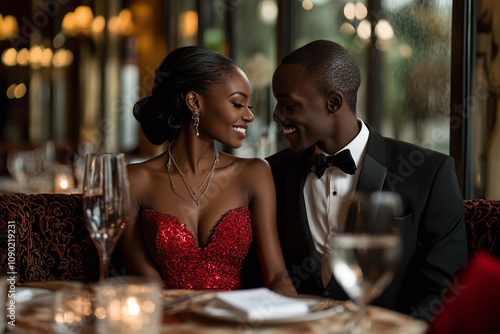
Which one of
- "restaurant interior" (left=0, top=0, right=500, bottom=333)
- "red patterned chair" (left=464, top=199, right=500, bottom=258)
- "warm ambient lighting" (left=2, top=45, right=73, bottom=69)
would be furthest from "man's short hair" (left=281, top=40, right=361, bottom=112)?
"warm ambient lighting" (left=2, top=45, right=73, bottom=69)

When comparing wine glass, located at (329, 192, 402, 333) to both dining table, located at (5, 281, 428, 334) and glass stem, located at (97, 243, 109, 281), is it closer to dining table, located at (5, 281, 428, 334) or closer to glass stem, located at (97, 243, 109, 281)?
dining table, located at (5, 281, 428, 334)

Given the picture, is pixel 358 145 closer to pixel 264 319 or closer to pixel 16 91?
pixel 264 319

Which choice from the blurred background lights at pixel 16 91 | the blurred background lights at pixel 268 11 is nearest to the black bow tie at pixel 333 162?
the blurred background lights at pixel 268 11

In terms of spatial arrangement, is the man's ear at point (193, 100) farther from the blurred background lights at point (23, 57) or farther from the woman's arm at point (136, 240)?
the blurred background lights at point (23, 57)

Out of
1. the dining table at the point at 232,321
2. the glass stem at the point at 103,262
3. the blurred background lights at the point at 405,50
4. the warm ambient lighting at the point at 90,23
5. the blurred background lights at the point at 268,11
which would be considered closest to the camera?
the dining table at the point at 232,321

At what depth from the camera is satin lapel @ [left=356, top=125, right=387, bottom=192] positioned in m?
2.19

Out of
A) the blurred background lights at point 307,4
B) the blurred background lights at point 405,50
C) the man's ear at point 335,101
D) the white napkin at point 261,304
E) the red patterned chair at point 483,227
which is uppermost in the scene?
the blurred background lights at point 307,4

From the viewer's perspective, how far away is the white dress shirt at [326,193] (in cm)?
227

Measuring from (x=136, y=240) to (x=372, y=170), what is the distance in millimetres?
952

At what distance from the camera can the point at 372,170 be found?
7.23 ft

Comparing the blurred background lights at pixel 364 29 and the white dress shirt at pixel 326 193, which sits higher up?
the blurred background lights at pixel 364 29

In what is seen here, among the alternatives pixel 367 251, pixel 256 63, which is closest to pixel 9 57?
pixel 256 63

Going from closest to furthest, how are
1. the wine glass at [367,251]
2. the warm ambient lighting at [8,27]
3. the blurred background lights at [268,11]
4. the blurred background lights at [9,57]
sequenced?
the wine glass at [367,251]
the blurred background lights at [268,11]
the warm ambient lighting at [8,27]
the blurred background lights at [9,57]

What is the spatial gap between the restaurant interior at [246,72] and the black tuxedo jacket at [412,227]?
14 cm
